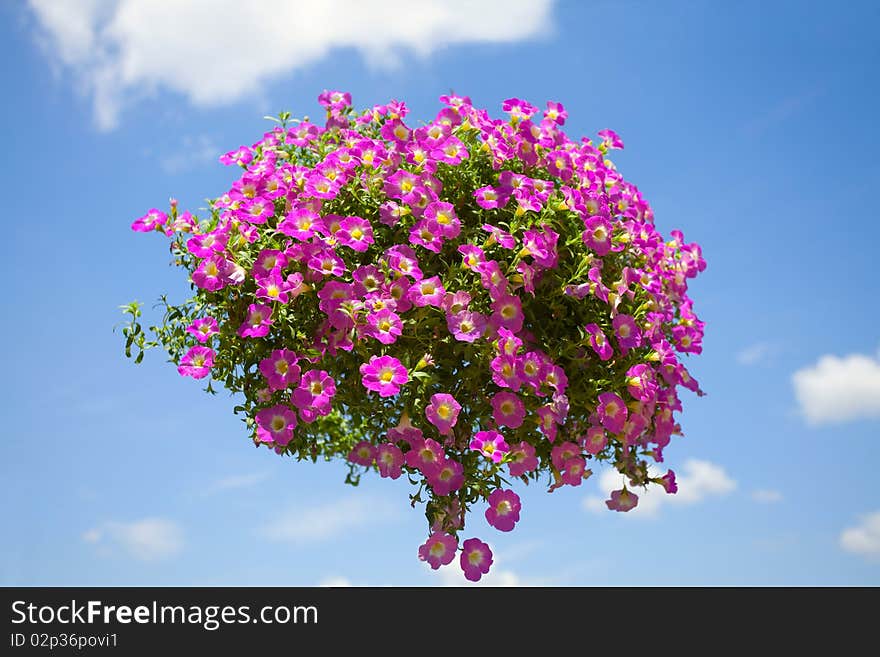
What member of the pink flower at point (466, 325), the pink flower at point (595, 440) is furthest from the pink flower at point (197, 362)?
the pink flower at point (595, 440)

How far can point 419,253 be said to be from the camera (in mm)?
3352

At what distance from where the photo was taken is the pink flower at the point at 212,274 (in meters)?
3.34

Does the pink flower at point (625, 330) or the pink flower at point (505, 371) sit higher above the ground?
the pink flower at point (625, 330)

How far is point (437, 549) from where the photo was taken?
10.6ft

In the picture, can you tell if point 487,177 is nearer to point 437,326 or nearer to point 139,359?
point 437,326

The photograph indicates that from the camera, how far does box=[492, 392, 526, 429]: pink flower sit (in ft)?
10.4

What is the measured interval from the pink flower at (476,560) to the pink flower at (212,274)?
1.39 meters

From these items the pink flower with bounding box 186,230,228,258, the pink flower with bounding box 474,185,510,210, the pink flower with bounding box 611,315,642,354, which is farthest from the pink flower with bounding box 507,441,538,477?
the pink flower with bounding box 186,230,228,258

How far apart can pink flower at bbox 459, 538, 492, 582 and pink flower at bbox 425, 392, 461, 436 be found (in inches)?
19.8

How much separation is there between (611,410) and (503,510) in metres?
0.57

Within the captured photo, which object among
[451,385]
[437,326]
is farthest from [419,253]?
[451,385]

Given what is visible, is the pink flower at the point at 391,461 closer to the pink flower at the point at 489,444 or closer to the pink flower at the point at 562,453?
the pink flower at the point at 489,444

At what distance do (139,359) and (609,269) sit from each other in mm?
1961

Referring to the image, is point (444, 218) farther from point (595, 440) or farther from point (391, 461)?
point (595, 440)
